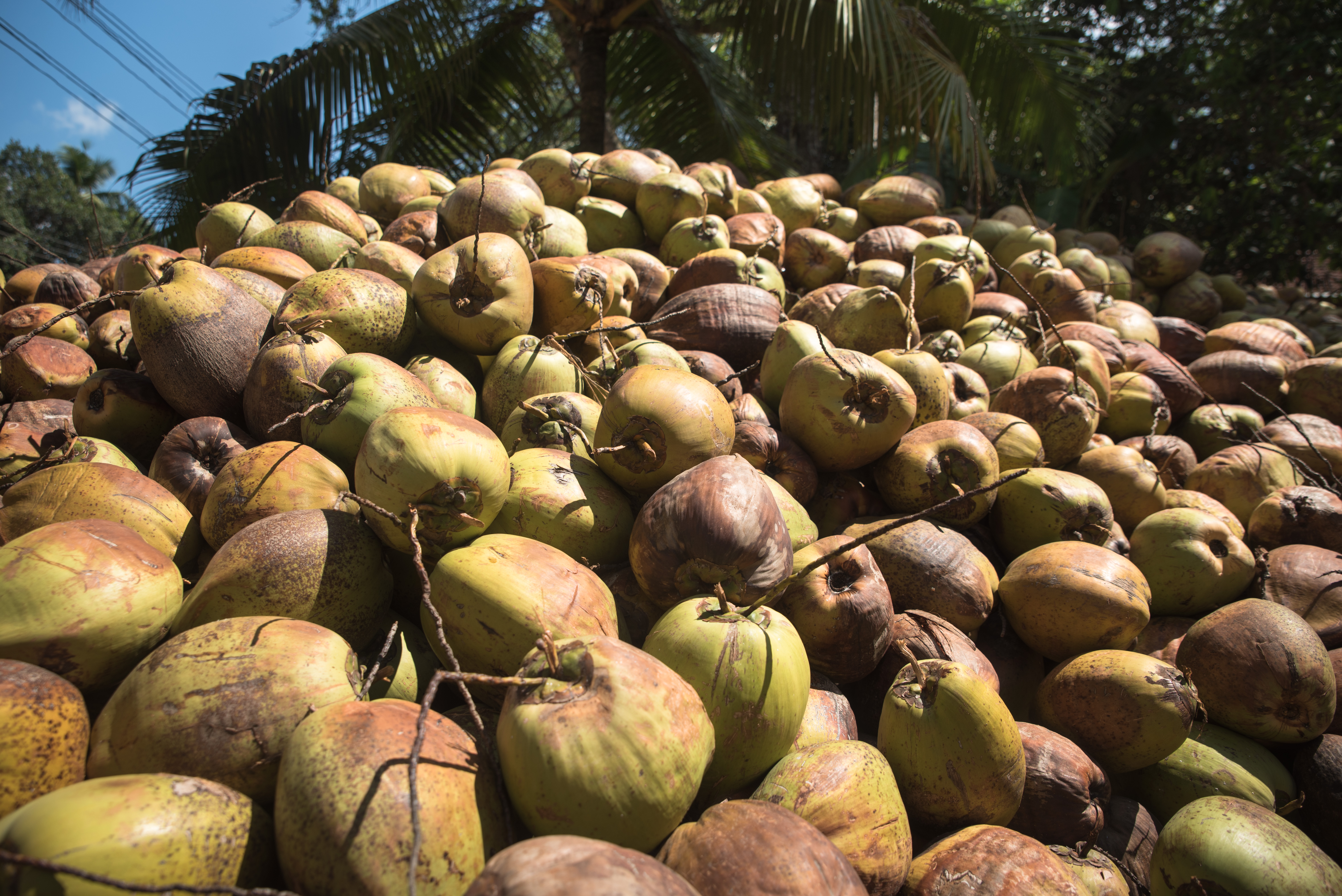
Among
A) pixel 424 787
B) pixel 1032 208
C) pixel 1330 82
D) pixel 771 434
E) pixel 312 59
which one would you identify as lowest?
pixel 424 787

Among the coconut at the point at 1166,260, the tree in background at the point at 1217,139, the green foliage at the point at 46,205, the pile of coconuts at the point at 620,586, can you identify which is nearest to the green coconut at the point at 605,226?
the pile of coconuts at the point at 620,586

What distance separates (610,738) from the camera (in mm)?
1400

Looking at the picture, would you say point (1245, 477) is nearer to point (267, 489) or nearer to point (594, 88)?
point (267, 489)

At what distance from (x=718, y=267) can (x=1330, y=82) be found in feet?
30.7

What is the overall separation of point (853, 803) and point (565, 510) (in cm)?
114

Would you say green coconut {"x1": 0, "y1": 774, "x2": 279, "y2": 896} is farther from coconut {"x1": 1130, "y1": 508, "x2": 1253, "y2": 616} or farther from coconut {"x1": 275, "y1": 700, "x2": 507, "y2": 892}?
coconut {"x1": 1130, "y1": 508, "x2": 1253, "y2": 616}

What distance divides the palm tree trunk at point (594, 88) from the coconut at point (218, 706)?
271 inches

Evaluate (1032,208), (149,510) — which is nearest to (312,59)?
(149,510)

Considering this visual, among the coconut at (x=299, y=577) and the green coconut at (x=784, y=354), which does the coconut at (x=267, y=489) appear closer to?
the coconut at (x=299, y=577)

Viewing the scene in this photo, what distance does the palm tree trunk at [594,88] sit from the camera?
7387 mm

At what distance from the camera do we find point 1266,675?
7.64 feet

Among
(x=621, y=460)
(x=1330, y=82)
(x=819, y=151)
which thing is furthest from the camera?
(x=819, y=151)

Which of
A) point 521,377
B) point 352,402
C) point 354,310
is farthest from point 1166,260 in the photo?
point 352,402

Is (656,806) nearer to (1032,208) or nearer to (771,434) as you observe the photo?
(771,434)
